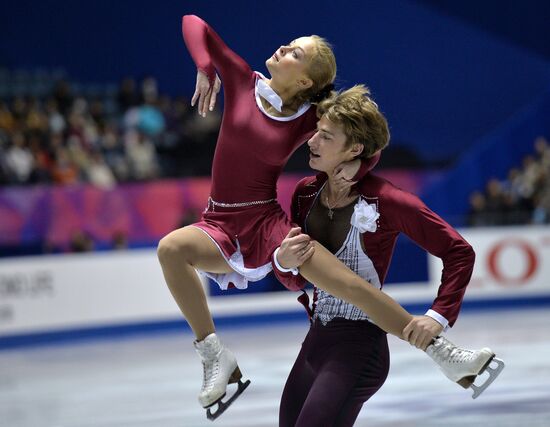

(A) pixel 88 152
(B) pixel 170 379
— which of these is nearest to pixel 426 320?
(B) pixel 170 379

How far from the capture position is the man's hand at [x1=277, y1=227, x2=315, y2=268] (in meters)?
3.34

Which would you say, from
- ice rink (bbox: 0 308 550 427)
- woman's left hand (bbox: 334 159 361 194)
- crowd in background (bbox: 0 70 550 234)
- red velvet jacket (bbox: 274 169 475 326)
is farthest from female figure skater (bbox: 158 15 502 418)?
crowd in background (bbox: 0 70 550 234)

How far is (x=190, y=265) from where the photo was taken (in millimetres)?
3629

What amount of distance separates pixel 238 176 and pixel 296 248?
1.77 ft

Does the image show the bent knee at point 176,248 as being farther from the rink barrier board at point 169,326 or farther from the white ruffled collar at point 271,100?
the rink barrier board at point 169,326

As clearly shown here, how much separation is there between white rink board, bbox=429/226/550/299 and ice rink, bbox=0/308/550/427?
35.3 inches

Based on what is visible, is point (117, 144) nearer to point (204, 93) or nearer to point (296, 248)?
point (204, 93)

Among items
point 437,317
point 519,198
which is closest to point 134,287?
point 519,198

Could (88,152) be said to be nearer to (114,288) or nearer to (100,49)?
(114,288)

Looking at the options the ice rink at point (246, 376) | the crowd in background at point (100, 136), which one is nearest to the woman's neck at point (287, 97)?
the ice rink at point (246, 376)

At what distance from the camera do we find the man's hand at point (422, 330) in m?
3.25

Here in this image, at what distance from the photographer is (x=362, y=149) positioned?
339 cm

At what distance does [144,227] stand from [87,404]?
5.02 metres

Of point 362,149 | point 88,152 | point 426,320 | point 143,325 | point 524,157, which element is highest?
point 362,149
